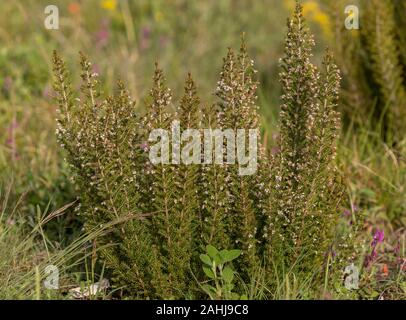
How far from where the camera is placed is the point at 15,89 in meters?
5.46

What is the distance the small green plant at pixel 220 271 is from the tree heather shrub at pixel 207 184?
0.08 meters

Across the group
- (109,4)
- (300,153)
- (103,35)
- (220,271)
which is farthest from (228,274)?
(109,4)

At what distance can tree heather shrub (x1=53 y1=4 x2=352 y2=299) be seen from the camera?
2.87 metres

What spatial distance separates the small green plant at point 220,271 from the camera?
111 inches

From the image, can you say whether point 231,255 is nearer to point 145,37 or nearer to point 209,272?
point 209,272

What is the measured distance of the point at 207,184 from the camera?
2.90 m

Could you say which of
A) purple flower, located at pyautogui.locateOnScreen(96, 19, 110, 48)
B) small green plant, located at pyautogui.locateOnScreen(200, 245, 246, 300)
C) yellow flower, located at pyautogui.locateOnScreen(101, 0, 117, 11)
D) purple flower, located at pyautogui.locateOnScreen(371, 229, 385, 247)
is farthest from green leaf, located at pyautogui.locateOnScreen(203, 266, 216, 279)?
yellow flower, located at pyautogui.locateOnScreen(101, 0, 117, 11)

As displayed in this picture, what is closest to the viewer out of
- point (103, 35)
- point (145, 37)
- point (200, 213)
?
point (200, 213)

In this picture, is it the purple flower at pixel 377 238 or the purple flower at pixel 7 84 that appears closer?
the purple flower at pixel 377 238

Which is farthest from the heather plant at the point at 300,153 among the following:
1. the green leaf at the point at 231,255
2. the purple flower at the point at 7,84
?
the purple flower at the point at 7,84

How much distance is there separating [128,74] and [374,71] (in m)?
1.94

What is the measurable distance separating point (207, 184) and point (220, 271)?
1.08 ft

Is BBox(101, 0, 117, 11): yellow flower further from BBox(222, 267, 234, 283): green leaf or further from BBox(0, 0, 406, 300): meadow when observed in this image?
BBox(222, 267, 234, 283): green leaf

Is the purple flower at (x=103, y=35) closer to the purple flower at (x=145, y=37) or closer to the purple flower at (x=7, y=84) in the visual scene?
the purple flower at (x=145, y=37)
